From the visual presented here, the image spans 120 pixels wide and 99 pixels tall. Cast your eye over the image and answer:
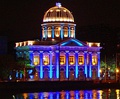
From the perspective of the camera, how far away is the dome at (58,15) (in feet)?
538

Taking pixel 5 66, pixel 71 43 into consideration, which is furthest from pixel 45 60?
pixel 5 66

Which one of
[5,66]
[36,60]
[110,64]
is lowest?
[5,66]

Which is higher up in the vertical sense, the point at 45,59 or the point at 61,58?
the point at 61,58

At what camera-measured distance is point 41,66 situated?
500 feet

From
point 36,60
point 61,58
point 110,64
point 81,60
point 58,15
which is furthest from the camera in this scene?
point 58,15

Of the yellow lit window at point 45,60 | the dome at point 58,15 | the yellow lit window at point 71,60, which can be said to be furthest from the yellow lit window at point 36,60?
the dome at point 58,15

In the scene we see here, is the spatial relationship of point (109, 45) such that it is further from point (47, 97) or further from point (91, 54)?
point (47, 97)

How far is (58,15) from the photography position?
16400 cm

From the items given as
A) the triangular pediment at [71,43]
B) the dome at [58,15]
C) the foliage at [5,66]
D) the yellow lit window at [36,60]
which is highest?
the dome at [58,15]

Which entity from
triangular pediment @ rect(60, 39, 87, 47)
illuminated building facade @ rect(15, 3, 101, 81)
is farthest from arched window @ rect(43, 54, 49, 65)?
triangular pediment @ rect(60, 39, 87, 47)

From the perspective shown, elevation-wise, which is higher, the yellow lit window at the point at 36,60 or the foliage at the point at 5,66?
the yellow lit window at the point at 36,60

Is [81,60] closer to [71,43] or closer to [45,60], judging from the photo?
[71,43]

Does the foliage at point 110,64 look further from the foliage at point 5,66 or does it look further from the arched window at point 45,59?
the foliage at point 5,66

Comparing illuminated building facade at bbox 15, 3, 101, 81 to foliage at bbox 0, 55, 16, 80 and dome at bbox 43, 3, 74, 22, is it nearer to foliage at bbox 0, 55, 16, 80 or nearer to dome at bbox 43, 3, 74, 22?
dome at bbox 43, 3, 74, 22
